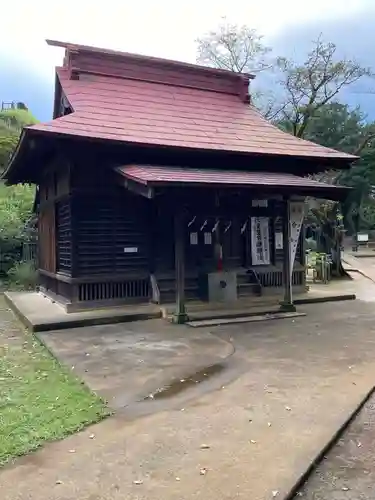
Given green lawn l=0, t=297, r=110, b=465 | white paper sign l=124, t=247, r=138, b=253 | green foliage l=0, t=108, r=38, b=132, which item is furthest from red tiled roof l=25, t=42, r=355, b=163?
green foliage l=0, t=108, r=38, b=132

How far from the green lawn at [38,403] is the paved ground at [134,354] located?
0.66ft

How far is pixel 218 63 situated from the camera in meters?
22.3

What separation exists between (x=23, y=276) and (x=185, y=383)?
1028 cm

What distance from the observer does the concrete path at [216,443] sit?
2.68 m

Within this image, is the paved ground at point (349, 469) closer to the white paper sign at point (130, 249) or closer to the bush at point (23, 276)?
the white paper sign at point (130, 249)

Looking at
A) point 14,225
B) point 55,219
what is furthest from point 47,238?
point 14,225

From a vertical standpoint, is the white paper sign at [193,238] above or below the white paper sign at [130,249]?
above

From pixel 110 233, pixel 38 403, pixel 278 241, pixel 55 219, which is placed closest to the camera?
pixel 38 403

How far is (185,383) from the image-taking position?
4.68 meters

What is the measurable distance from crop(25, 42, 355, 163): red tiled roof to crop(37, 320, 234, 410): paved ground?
3.28m

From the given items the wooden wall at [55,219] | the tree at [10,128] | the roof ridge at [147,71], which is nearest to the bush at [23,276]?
the wooden wall at [55,219]

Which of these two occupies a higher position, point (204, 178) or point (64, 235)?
point (204, 178)

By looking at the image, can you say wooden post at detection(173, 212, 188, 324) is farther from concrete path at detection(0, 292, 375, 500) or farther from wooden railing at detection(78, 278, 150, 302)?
concrete path at detection(0, 292, 375, 500)

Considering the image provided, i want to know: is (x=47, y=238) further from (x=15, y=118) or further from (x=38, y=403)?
(x=15, y=118)
